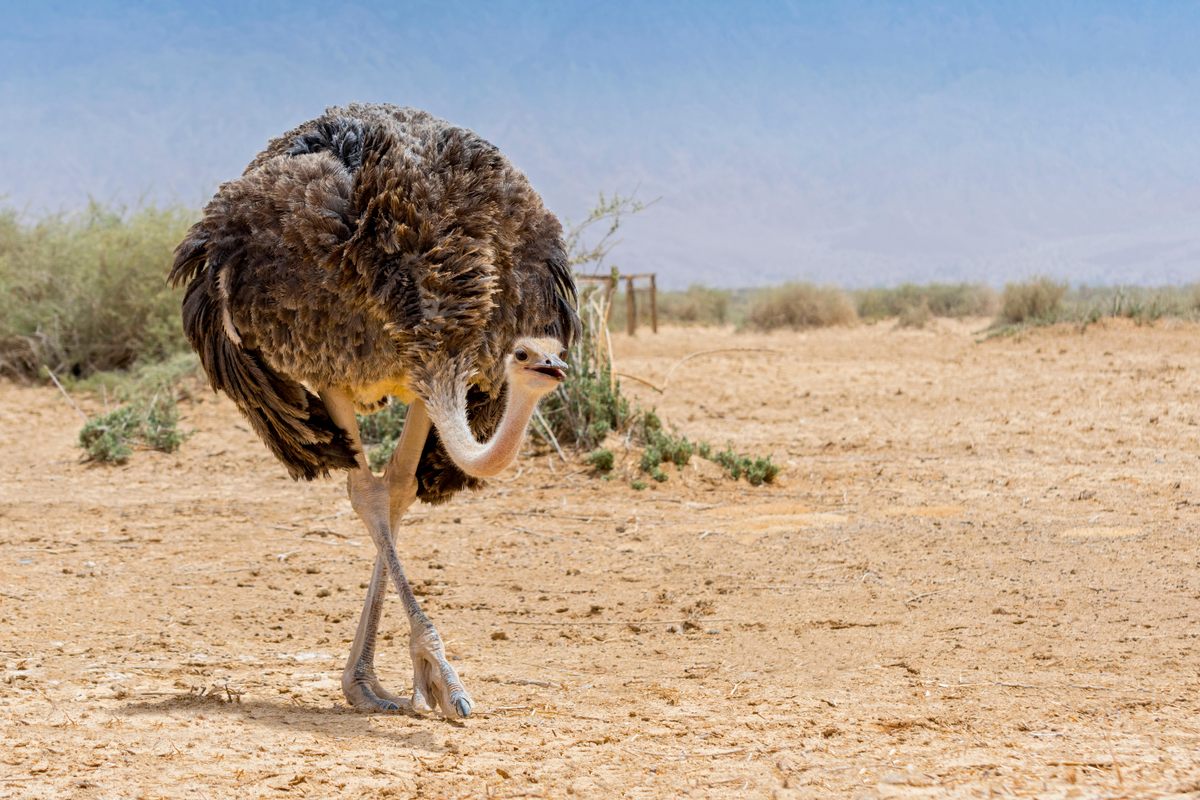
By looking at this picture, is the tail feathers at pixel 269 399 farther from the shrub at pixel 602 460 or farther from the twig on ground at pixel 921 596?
the shrub at pixel 602 460

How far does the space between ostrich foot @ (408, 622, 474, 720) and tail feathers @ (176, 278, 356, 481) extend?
2.91ft

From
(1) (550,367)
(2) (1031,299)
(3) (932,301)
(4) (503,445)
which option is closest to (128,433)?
(4) (503,445)

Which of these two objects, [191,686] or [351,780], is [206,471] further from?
[351,780]

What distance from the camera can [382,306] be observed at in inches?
175

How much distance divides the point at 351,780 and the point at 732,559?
373cm

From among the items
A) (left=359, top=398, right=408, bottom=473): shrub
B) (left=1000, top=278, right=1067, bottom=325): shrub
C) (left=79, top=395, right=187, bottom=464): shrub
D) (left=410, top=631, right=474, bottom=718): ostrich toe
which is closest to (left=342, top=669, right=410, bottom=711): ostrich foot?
(left=410, top=631, right=474, bottom=718): ostrich toe

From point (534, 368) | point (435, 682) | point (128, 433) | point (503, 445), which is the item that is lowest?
point (435, 682)

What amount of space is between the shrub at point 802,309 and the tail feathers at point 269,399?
25442mm

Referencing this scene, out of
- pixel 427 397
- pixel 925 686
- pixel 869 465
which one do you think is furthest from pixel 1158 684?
pixel 869 465

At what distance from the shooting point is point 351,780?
3703mm

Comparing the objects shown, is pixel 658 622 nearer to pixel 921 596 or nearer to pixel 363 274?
pixel 921 596

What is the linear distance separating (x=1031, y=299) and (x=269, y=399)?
2249 cm

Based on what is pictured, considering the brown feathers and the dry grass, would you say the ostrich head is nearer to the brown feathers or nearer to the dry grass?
the brown feathers

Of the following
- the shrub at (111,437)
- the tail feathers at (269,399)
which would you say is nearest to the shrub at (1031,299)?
the shrub at (111,437)
